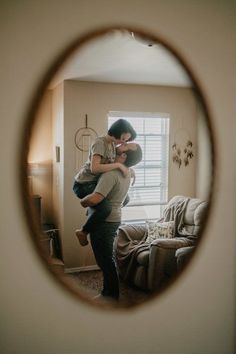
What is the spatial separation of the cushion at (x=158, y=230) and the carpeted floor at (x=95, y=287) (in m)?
0.20

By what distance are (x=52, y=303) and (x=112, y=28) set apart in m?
0.98

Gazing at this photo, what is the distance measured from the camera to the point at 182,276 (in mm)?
1390

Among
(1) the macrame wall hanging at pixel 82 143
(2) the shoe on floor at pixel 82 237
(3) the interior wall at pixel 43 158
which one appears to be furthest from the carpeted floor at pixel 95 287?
(1) the macrame wall hanging at pixel 82 143

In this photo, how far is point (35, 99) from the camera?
109 cm

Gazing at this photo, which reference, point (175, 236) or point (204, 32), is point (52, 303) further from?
point (204, 32)

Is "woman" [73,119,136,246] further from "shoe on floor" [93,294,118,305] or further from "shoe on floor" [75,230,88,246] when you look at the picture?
"shoe on floor" [93,294,118,305]

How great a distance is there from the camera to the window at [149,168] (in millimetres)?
1225


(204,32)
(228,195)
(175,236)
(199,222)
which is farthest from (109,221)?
(204,32)

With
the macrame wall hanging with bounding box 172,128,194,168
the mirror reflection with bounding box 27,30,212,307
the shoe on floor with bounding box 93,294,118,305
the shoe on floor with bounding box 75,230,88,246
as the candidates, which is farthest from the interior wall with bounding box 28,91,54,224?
the macrame wall hanging with bounding box 172,128,194,168

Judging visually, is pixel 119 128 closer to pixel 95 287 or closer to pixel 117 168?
pixel 117 168

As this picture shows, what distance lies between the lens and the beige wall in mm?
1090

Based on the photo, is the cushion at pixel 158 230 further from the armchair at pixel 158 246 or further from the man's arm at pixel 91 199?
the man's arm at pixel 91 199

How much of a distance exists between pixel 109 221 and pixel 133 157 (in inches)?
9.7

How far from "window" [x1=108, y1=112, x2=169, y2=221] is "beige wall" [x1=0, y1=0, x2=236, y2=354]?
0.95 feet
